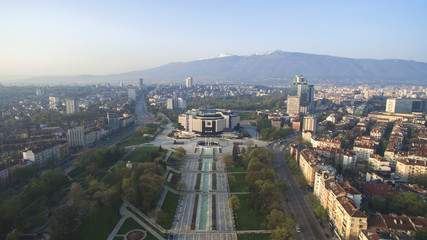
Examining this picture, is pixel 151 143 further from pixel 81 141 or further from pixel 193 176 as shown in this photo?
pixel 193 176

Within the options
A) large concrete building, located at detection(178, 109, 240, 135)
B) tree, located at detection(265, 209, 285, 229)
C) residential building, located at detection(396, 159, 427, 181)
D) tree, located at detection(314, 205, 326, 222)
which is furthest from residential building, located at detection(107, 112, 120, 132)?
residential building, located at detection(396, 159, 427, 181)

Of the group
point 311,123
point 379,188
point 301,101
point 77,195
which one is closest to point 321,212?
point 379,188

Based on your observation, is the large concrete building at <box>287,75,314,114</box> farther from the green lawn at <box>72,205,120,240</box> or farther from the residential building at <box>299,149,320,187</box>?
the green lawn at <box>72,205,120,240</box>

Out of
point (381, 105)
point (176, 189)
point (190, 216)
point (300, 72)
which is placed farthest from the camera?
point (300, 72)

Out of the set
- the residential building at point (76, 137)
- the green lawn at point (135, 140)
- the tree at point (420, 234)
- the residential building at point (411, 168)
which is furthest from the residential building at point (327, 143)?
the residential building at point (76, 137)

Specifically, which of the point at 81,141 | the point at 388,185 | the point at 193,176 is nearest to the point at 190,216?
the point at 193,176

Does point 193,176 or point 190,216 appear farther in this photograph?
point 193,176
